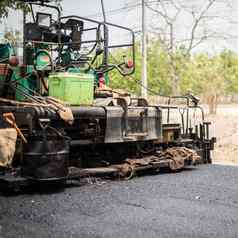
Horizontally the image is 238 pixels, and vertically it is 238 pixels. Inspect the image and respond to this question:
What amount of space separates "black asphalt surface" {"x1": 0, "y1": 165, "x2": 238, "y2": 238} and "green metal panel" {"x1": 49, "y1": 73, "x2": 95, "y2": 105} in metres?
1.27

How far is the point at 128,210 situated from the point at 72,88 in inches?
98.0

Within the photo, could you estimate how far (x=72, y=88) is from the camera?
25.3ft

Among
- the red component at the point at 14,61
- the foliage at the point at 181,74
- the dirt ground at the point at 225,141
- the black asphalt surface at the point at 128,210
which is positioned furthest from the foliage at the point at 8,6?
the foliage at the point at 181,74

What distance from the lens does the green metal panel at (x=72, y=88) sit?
7.62m

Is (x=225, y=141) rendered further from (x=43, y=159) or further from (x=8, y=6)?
(x=43, y=159)

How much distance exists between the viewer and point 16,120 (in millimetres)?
7023

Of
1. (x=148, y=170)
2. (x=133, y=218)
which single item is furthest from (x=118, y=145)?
(x=133, y=218)

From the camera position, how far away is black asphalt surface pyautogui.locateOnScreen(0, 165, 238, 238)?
4914 mm

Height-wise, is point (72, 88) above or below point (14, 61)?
below

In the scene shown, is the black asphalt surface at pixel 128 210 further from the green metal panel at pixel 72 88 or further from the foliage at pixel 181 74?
the foliage at pixel 181 74

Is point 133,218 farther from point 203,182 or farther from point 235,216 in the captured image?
point 203,182

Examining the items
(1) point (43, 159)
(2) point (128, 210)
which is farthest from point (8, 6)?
(2) point (128, 210)

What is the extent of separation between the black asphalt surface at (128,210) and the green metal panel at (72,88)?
1268mm

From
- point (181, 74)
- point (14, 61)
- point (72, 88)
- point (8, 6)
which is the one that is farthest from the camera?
point (181, 74)
